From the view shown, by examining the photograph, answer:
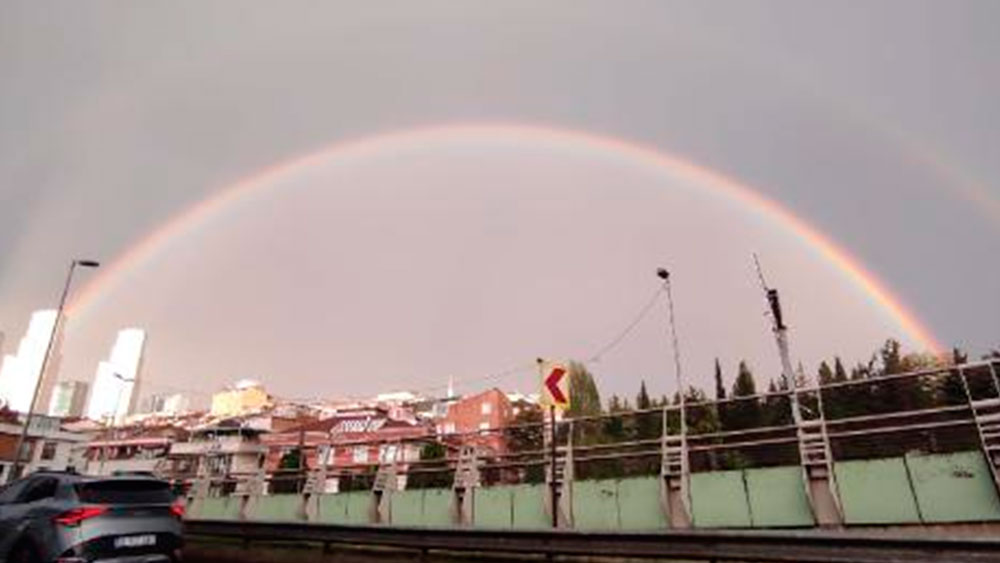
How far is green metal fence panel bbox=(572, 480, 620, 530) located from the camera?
45.5 ft

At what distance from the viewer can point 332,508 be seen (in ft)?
58.9

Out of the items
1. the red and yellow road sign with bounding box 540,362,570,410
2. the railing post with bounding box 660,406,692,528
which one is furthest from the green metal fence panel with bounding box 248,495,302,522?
the railing post with bounding box 660,406,692,528

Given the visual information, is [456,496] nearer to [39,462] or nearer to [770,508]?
[770,508]

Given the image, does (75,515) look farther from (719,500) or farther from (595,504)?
(719,500)

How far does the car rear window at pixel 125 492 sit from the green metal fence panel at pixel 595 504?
7085 millimetres

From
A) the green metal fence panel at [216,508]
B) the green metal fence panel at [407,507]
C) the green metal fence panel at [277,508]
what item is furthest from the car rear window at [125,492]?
the green metal fence panel at [216,508]

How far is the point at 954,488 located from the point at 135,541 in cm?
1133

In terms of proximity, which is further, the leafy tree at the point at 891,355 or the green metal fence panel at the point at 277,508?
the leafy tree at the point at 891,355

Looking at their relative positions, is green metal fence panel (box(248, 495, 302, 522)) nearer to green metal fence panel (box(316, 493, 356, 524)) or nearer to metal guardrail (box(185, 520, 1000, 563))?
green metal fence panel (box(316, 493, 356, 524))

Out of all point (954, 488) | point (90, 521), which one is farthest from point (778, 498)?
point (90, 521)

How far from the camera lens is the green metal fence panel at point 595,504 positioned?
45.5 feet

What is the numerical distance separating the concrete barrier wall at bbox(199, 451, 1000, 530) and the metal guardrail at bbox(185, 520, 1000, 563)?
Result: 0.79 m

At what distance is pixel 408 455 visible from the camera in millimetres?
68812

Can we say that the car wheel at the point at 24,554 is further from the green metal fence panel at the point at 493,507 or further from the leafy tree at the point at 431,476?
the green metal fence panel at the point at 493,507
